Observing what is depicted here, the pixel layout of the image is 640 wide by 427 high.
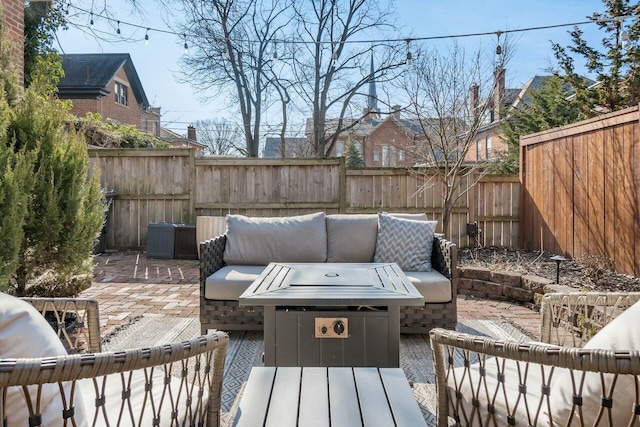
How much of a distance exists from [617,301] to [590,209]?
3509 mm

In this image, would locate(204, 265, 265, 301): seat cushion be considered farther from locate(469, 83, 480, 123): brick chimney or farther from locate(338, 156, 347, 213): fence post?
locate(469, 83, 480, 123): brick chimney

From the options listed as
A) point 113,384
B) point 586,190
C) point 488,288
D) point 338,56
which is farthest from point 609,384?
point 338,56

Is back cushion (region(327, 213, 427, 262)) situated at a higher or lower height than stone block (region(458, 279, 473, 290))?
higher

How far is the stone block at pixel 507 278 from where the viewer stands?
4.16m

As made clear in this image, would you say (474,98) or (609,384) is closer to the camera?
(609,384)

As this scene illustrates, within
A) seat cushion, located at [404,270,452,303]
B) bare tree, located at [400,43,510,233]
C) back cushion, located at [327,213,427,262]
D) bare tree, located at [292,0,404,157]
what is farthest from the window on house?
seat cushion, located at [404,270,452,303]

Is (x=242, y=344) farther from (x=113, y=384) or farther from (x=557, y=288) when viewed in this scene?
(x=557, y=288)

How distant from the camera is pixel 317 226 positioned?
3908 millimetres

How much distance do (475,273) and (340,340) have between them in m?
2.66

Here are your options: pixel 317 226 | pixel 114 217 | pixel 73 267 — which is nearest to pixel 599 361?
pixel 317 226

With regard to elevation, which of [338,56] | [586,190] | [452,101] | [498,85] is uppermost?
[338,56]

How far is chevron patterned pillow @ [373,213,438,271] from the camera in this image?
11.6ft

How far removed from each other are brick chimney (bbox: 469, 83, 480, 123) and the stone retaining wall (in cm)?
230

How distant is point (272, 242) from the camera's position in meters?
3.80
